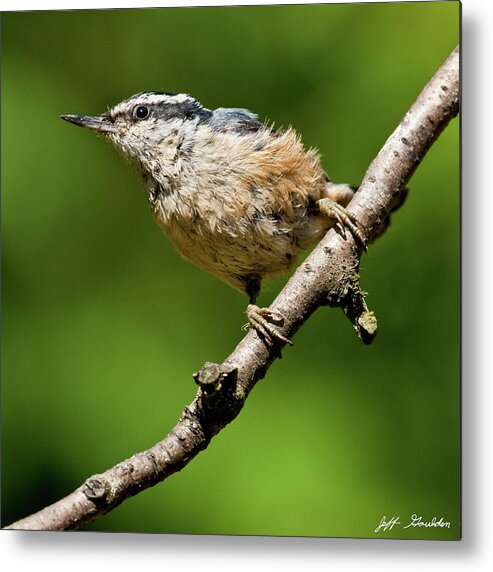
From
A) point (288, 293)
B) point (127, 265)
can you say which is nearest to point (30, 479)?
point (127, 265)

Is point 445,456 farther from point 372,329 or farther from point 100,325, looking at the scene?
point 100,325

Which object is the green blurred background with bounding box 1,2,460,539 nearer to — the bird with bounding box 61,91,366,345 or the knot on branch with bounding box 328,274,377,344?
the bird with bounding box 61,91,366,345

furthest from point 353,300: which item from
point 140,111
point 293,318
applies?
point 140,111

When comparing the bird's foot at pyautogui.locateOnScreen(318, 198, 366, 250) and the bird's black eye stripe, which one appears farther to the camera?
the bird's black eye stripe

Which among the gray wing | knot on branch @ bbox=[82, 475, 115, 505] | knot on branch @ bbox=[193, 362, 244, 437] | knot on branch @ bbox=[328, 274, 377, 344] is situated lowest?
knot on branch @ bbox=[82, 475, 115, 505]

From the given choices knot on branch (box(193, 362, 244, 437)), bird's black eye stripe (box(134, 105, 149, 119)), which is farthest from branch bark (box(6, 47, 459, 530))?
bird's black eye stripe (box(134, 105, 149, 119))

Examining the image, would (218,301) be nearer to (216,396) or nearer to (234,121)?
(234,121)

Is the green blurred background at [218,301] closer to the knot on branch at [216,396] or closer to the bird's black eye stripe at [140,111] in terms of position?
the bird's black eye stripe at [140,111]
